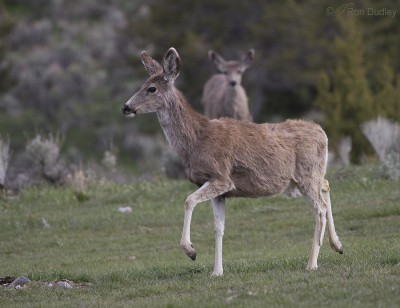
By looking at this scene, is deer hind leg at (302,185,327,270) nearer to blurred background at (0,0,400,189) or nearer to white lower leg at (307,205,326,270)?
white lower leg at (307,205,326,270)

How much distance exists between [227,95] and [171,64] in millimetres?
12991

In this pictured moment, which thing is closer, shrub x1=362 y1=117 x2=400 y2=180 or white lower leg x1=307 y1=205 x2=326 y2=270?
white lower leg x1=307 y1=205 x2=326 y2=270

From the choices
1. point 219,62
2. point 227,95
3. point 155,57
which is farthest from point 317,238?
point 155,57

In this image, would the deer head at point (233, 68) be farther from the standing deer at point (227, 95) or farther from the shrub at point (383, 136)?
the shrub at point (383, 136)

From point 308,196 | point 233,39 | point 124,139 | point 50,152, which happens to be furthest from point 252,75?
point 308,196

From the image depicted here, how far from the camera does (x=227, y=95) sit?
26.0 metres

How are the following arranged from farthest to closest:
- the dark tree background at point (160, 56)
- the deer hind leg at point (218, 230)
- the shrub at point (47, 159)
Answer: the dark tree background at point (160, 56), the shrub at point (47, 159), the deer hind leg at point (218, 230)

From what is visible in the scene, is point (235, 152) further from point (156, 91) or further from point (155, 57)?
point (155, 57)

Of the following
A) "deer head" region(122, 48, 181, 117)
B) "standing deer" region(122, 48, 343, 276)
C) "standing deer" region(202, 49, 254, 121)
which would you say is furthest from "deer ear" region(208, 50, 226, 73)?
"deer head" region(122, 48, 181, 117)

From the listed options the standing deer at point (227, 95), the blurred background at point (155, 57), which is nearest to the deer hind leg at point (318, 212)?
the standing deer at point (227, 95)

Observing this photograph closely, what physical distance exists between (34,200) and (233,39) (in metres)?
34.6

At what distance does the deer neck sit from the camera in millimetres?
12852

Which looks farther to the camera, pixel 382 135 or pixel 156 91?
pixel 382 135

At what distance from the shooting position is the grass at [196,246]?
10961 millimetres
